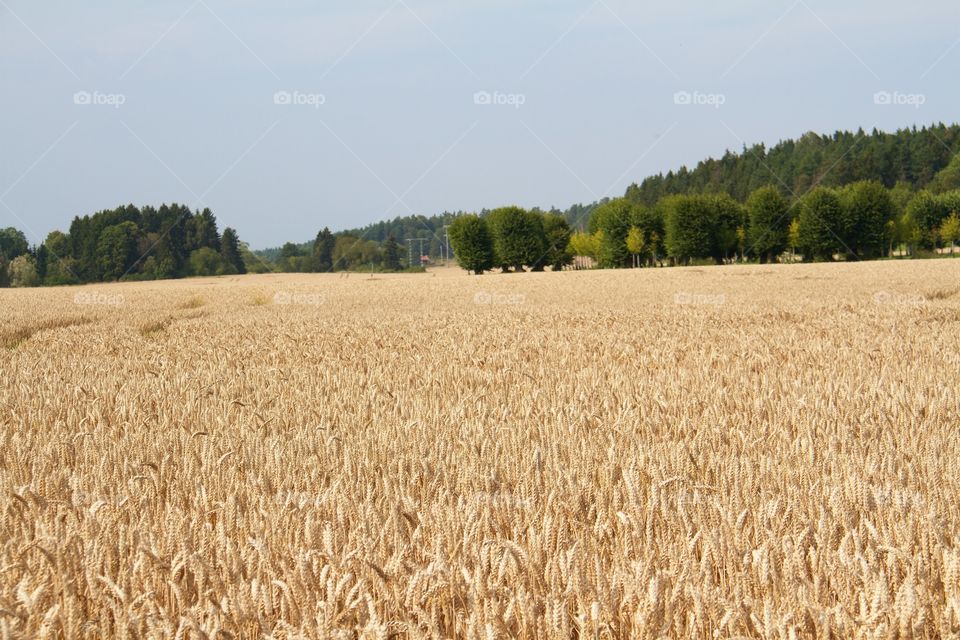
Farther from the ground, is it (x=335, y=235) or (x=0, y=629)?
(x=335, y=235)

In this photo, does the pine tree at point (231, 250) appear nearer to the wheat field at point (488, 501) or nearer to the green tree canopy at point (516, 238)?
the green tree canopy at point (516, 238)

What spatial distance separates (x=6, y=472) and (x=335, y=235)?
133438 millimetres

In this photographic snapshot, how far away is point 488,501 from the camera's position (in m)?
3.12

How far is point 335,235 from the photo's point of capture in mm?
134500

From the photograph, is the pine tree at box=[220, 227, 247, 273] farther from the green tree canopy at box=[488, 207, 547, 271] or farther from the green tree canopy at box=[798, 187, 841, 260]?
the green tree canopy at box=[798, 187, 841, 260]

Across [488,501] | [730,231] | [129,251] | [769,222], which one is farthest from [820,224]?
[488,501]

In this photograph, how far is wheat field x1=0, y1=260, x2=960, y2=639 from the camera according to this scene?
221cm

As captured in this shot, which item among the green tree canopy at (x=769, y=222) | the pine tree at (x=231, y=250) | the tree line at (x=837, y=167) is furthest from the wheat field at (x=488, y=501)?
the tree line at (x=837, y=167)

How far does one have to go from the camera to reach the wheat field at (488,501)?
2215mm

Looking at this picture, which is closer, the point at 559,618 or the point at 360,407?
the point at 559,618

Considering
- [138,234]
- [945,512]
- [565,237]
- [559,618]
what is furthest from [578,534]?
[138,234]

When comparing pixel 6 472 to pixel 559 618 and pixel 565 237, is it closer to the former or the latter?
pixel 559 618

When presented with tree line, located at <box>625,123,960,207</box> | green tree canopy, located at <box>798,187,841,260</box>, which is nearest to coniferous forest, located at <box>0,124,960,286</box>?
green tree canopy, located at <box>798,187,841,260</box>

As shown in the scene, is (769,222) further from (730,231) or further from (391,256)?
(391,256)
